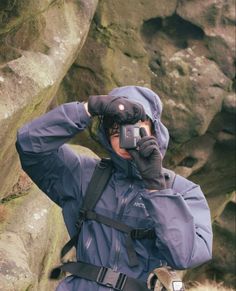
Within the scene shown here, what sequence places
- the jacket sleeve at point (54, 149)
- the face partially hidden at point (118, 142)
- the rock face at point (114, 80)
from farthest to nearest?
the rock face at point (114, 80)
the jacket sleeve at point (54, 149)
the face partially hidden at point (118, 142)

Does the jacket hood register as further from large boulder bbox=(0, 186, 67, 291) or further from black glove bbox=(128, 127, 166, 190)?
large boulder bbox=(0, 186, 67, 291)

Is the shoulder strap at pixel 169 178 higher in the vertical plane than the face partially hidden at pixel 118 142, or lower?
lower

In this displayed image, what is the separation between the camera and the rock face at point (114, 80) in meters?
5.71

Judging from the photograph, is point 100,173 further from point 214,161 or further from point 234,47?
point 214,161

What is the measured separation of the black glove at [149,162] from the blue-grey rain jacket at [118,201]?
0.05 metres

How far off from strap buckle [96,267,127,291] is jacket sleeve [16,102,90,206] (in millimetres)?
517

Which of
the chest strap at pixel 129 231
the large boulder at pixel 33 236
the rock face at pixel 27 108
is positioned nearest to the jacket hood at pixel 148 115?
the chest strap at pixel 129 231

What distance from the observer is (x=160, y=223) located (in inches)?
133

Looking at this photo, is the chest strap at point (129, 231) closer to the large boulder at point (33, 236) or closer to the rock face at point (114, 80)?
the rock face at point (114, 80)

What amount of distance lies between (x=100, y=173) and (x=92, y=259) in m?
0.50

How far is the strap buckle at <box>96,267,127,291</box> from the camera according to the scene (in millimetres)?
3488

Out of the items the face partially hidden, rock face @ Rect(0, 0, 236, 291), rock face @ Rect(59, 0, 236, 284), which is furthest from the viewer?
rock face @ Rect(59, 0, 236, 284)

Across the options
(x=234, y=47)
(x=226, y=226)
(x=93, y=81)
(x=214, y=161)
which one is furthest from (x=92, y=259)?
(x=226, y=226)

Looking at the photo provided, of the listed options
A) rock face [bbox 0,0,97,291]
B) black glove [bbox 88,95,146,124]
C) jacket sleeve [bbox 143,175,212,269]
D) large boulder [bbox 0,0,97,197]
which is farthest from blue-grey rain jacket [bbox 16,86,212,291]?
large boulder [bbox 0,0,97,197]
